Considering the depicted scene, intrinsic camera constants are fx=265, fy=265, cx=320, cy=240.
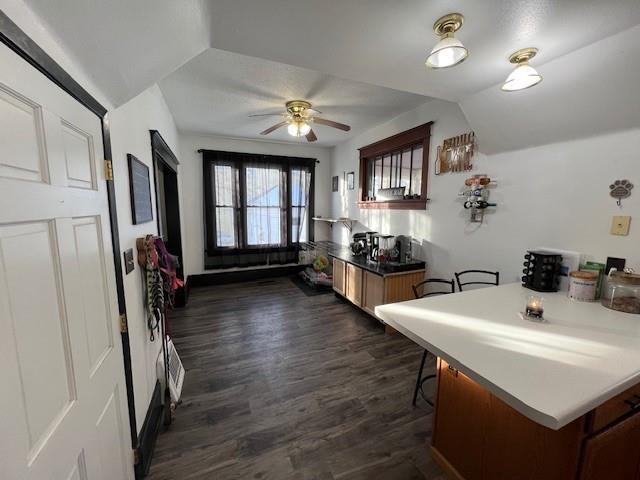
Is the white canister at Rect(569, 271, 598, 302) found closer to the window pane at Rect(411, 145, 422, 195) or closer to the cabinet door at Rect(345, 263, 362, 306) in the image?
the window pane at Rect(411, 145, 422, 195)

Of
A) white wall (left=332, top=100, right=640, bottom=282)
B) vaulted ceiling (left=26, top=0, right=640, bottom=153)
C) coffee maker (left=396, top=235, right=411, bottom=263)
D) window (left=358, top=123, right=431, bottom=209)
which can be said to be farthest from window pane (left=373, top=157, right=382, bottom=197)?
vaulted ceiling (left=26, top=0, right=640, bottom=153)

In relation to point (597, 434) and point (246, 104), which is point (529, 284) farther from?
point (246, 104)

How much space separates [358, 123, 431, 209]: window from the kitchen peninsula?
186cm

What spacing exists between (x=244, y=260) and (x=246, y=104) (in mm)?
2647

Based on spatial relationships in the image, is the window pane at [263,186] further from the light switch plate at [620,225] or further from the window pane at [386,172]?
the light switch plate at [620,225]

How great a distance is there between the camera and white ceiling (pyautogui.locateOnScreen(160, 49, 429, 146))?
215 centimetres

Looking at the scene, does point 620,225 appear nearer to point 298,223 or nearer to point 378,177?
point 378,177

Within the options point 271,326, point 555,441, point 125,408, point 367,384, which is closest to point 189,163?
point 271,326

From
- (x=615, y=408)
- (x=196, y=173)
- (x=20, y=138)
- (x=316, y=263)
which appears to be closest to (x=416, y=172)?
(x=316, y=263)

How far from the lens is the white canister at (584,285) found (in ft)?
5.24

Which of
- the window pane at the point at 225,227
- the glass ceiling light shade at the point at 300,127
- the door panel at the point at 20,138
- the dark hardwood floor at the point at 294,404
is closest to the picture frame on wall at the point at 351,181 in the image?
the glass ceiling light shade at the point at 300,127

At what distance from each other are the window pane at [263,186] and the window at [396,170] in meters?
1.56

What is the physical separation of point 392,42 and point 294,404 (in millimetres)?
2327

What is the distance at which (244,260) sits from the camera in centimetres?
471
